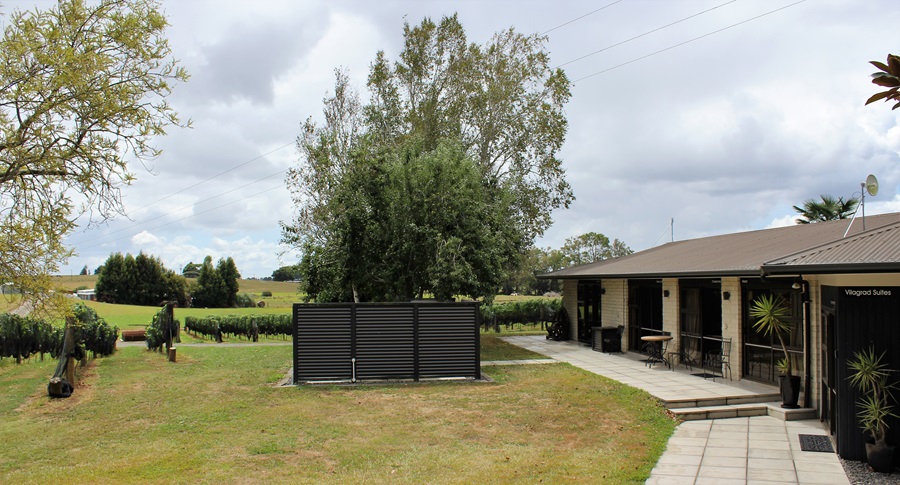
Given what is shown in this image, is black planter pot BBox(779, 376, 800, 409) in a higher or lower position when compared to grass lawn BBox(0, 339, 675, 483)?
higher

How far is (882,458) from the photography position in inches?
258

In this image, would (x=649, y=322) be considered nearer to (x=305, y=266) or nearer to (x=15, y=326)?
(x=305, y=266)

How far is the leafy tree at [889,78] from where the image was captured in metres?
3.45

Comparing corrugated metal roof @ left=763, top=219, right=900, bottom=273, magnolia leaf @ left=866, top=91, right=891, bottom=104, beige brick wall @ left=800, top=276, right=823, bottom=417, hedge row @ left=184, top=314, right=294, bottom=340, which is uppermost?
magnolia leaf @ left=866, top=91, right=891, bottom=104

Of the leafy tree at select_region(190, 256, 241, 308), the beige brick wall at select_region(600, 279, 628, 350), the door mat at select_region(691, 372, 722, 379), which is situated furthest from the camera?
the leafy tree at select_region(190, 256, 241, 308)

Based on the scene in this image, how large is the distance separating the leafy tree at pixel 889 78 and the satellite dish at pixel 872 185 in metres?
6.50

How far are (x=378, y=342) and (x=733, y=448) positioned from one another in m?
6.98

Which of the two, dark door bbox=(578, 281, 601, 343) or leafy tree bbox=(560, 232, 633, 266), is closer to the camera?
dark door bbox=(578, 281, 601, 343)

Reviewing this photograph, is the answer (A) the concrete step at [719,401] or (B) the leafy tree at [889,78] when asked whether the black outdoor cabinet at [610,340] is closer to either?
(A) the concrete step at [719,401]

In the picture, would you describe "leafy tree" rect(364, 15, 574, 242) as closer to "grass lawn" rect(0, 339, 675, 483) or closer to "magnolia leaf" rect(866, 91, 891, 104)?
"grass lawn" rect(0, 339, 675, 483)

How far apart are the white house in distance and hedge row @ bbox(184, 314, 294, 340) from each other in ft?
45.9

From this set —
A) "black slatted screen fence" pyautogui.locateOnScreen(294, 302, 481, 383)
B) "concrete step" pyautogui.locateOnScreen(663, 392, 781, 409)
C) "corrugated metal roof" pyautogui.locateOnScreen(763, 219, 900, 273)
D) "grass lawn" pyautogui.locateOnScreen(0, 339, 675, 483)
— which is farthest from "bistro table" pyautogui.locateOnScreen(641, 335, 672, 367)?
"corrugated metal roof" pyautogui.locateOnScreen(763, 219, 900, 273)

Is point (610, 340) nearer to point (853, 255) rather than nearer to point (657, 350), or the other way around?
point (657, 350)

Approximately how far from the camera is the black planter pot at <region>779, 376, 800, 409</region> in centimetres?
925
